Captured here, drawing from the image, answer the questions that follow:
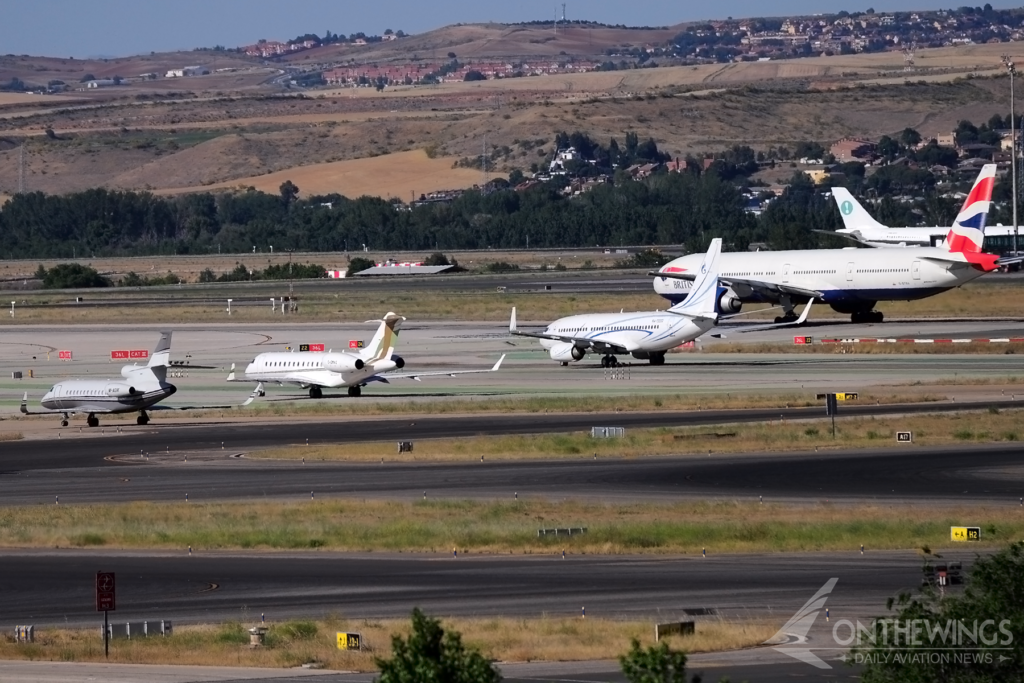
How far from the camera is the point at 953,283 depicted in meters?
82.4

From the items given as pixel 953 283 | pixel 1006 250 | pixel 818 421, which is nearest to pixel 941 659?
pixel 818 421

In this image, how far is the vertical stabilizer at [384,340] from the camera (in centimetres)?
6219

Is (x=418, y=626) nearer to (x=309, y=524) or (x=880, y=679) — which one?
(x=880, y=679)

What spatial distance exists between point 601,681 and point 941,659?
663cm

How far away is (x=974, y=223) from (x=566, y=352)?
77.6ft

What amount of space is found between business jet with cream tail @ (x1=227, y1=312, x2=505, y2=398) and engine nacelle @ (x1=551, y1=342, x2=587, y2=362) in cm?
945

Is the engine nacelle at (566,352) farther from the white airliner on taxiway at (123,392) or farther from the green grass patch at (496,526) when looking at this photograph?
the green grass patch at (496,526)

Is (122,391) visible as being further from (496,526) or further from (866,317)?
(866,317)

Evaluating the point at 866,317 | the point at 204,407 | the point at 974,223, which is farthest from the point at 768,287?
the point at 204,407

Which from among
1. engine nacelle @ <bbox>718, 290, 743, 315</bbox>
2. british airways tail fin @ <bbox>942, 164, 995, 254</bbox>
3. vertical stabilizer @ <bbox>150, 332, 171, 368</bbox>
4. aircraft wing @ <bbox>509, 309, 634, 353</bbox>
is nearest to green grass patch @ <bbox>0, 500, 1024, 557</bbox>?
vertical stabilizer @ <bbox>150, 332, 171, 368</bbox>

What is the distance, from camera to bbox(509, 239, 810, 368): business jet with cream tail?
69375 mm

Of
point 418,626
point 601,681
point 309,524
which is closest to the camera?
point 418,626

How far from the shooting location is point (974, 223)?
269ft

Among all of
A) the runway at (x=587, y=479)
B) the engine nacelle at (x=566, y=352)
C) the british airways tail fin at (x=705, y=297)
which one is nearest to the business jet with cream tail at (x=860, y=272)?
the british airways tail fin at (x=705, y=297)
